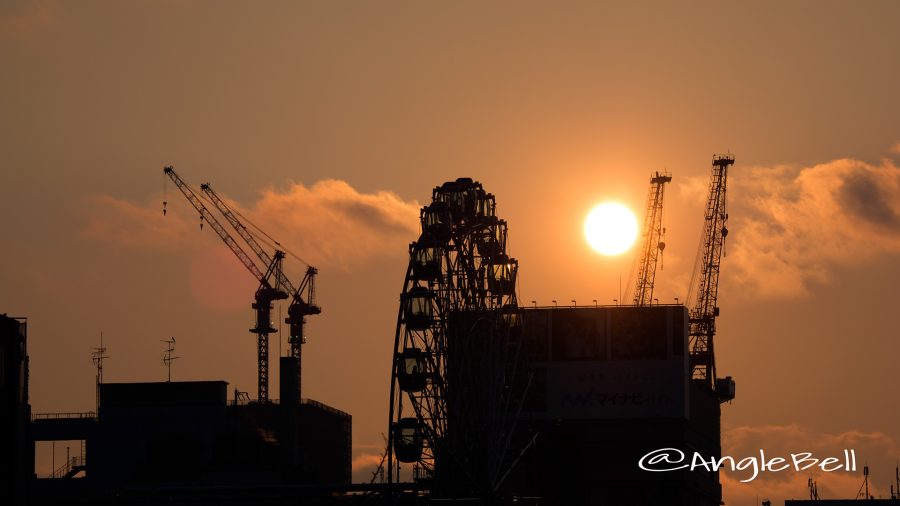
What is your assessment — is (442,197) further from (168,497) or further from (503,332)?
(168,497)

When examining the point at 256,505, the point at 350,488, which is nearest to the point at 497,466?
the point at 350,488

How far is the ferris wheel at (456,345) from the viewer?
459 ft

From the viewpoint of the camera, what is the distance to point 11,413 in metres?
106

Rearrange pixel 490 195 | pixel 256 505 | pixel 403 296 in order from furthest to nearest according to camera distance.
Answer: pixel 256 505, pixel 490 195, pixel 403 296

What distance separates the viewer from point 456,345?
14338cm

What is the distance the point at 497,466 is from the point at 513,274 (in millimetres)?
15412

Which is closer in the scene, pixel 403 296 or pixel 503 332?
pixel 403 296

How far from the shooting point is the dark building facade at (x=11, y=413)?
10575cm

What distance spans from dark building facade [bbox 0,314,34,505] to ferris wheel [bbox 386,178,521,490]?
34.9m

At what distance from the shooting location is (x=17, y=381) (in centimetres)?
10719

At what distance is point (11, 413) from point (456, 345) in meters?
44.9

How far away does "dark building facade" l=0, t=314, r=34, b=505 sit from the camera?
10575cm

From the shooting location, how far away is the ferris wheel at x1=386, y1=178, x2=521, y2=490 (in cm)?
14000

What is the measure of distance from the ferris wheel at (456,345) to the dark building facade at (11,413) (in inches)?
1374
